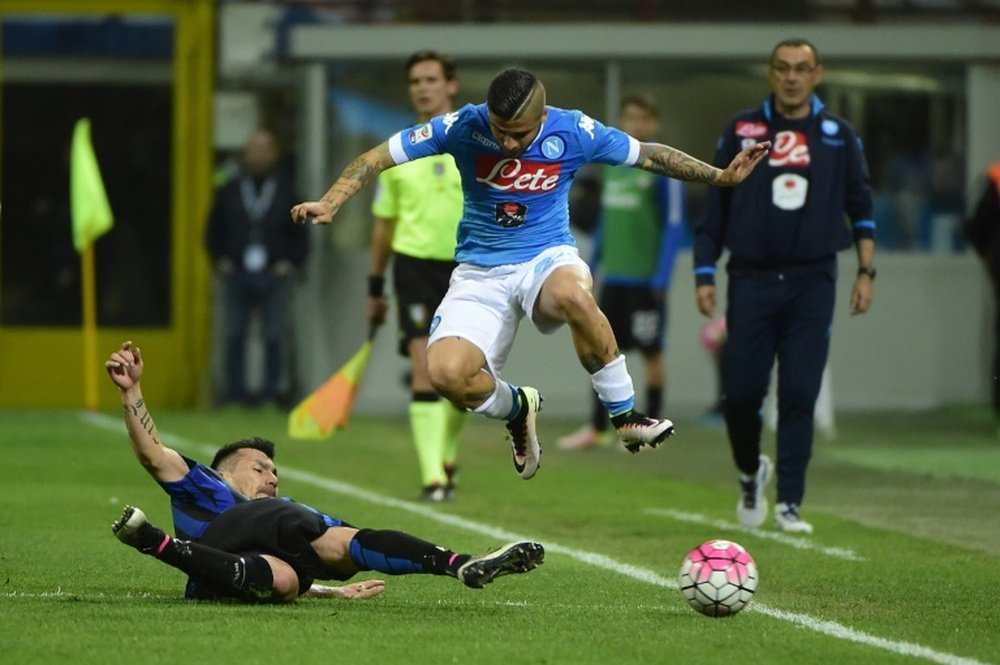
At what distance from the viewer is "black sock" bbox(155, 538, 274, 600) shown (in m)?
7.18

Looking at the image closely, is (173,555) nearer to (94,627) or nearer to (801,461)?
(94,627)

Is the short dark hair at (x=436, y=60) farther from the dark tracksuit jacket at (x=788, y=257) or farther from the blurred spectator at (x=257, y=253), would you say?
the blurred spectator at (x=257, y=253)

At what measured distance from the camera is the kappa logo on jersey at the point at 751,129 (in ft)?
34.6

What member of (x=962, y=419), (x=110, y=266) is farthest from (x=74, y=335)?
(x=962, y=419)

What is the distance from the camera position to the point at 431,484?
1202 centimetres

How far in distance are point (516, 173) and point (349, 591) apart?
6.60ft

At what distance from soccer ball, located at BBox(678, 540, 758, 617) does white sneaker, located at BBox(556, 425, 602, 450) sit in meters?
8.91

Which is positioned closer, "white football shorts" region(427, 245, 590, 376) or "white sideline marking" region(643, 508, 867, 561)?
"white football shorts" region(427, 245, 590, 376)

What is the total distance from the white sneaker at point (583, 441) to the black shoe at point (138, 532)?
9362mm

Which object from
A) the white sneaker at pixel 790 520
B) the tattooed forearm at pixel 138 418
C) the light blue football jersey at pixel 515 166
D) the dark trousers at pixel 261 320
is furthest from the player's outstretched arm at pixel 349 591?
the dark trousers at pixel 261 320

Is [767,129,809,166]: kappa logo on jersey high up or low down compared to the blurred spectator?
up

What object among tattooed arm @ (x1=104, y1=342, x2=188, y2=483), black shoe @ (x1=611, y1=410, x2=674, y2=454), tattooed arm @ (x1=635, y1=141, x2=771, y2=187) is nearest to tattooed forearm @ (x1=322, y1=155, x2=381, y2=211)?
tattooed arm @ (x1=635, y1=141, x2=771, y2=187)

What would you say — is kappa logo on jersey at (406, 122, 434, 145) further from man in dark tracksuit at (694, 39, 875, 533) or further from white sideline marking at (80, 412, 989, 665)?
man in dark tracksuit at (694, 39, 875, 533)

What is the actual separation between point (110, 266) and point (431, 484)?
953 cm
